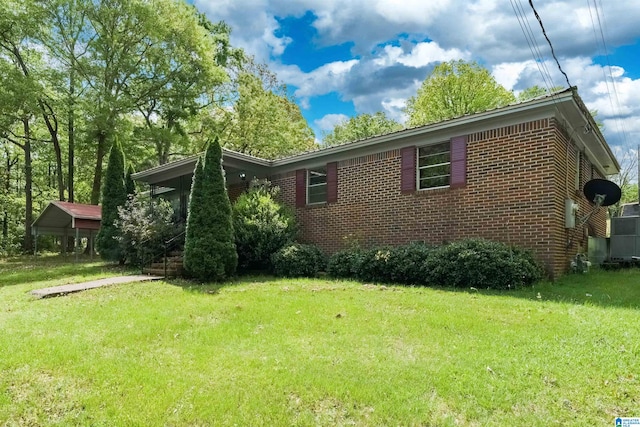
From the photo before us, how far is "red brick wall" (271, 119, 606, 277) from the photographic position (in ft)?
26.7

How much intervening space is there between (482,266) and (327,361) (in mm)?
4578

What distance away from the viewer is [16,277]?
10836mm

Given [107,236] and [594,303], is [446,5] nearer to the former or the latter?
[594,303]

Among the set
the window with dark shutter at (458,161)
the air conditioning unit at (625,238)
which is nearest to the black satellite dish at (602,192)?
the air conditioning unit at (625,238)

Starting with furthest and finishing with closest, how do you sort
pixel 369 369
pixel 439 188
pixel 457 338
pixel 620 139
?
pixel 620 139
pixel 439 188
pixel 457 338
pixel 369 369

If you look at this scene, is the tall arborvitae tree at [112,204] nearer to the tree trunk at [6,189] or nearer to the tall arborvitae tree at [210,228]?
the tall arborvitae tree at [210,228]

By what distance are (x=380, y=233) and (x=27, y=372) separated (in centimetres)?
811

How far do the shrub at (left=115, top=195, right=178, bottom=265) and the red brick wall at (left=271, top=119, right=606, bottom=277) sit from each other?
4.86 metres

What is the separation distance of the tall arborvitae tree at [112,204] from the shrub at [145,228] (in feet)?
3.20

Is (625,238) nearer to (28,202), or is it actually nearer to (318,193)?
(318,193)

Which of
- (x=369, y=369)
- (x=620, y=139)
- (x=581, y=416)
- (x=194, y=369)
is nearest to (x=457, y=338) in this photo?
(x=369, y=369)

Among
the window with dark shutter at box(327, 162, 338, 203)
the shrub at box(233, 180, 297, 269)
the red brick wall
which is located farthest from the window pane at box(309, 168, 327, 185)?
the shrub at box(233, 180, 297, 269)

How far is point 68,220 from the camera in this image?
19047mm

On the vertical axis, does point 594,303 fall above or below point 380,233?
below
